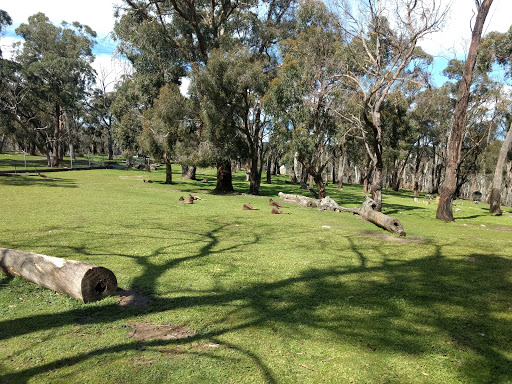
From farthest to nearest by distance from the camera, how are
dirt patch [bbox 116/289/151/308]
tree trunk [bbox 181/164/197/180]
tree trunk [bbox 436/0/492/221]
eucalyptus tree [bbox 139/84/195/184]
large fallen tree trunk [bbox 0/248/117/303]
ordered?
tree trunk [bbox 181/164/197/180] < eucalyptus tree [bbox 139/84/195/184] < tree trunk [bbox 436/0/492/221] < dirt patch [bbox 116/289/151/308] < large fallen tree trunk [bbox 0/248/117/303]

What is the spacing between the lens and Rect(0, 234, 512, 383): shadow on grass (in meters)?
3.55

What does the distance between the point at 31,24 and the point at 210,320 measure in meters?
51.7

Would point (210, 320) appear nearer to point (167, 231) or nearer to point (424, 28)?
point (167, 231)

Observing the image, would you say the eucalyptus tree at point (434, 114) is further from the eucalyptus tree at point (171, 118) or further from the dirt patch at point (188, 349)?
the dirt patch at point (188, 349)

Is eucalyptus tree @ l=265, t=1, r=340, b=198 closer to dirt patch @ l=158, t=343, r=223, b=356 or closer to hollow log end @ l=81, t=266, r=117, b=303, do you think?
hollow log end @ l=81, t=266, r=117, b=303

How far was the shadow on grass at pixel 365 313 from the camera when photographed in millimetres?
3551

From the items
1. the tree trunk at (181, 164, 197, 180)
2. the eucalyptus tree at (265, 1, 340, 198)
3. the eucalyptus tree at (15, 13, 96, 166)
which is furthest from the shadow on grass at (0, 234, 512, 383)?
the eucalyptus tree at (15, 13, 96, 166)

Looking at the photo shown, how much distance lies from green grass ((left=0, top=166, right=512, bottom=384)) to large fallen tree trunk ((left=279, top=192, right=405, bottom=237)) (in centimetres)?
187

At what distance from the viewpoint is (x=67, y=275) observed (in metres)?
4.57

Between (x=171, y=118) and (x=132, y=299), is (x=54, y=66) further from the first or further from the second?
(x=132, y=299)

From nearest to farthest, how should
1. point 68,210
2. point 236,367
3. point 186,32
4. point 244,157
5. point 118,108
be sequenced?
point 236,367 → point 68,210 → point 244,157 → point 186,32 → point 118,108

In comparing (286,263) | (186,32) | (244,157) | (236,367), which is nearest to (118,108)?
(186,32)

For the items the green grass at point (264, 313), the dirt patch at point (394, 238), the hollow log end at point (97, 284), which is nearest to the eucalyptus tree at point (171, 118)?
the green grass at point (264, 313)

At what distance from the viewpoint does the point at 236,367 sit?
129 inches
